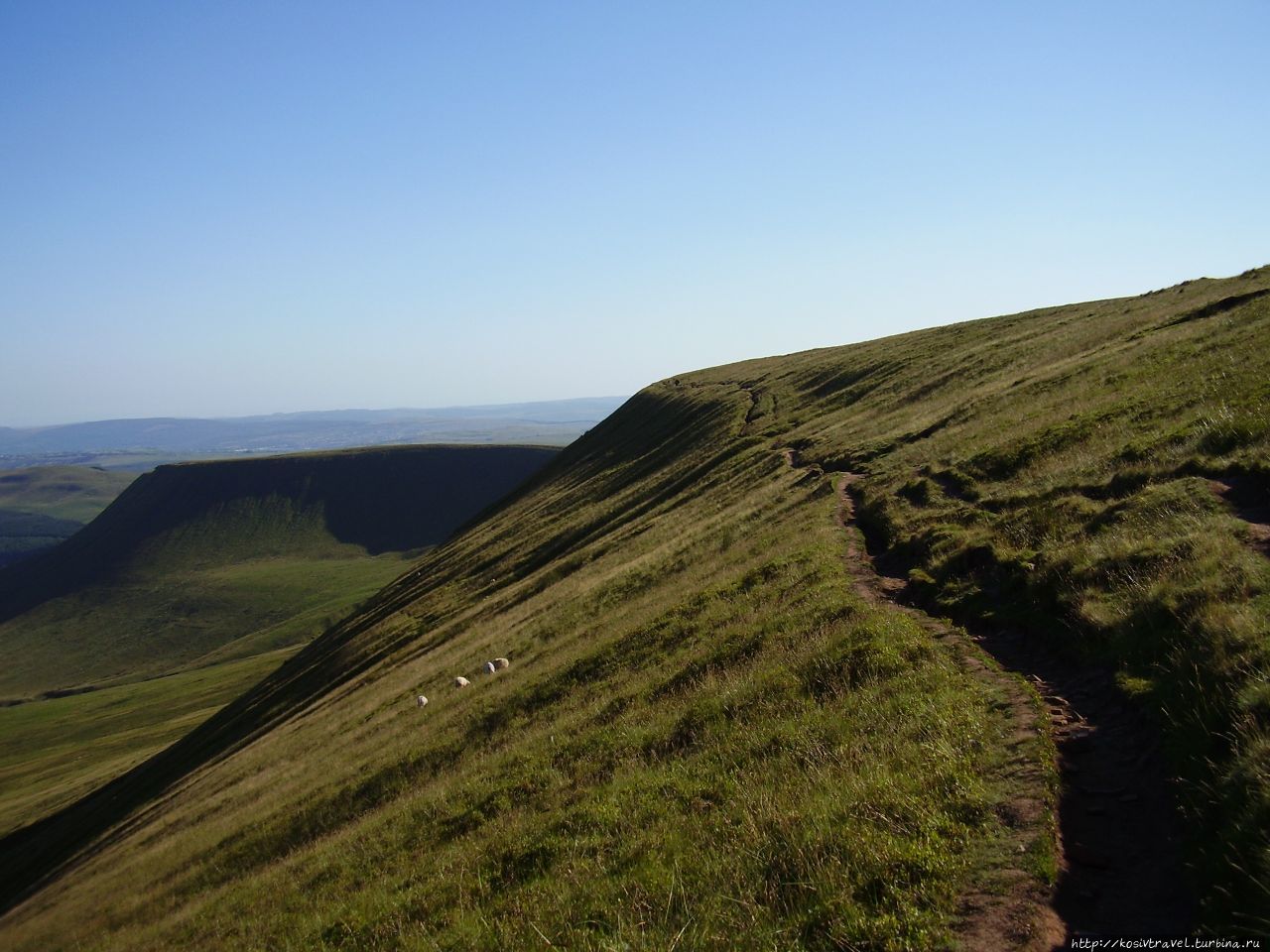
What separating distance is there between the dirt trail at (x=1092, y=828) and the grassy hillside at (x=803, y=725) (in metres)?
0.13

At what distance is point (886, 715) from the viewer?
41.1 ft

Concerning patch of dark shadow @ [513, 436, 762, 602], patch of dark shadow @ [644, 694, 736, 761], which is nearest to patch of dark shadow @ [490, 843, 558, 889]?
patch of dark shadow @ [644, 694, 736, 761]

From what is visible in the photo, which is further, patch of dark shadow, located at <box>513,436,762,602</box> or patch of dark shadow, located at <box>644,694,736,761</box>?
patch of dark shadow, located at <box>513,436,762,602</box>

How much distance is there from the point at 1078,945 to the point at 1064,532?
12516 mm

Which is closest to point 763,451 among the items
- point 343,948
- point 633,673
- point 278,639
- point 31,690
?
point 633,673

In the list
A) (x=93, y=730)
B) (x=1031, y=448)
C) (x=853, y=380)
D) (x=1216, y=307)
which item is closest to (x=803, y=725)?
(x=1031, y=448)

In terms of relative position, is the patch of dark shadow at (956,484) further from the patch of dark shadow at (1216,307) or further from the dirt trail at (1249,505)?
the patch of dark shadow at (1216,307)

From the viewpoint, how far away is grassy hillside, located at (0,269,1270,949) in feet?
29.8

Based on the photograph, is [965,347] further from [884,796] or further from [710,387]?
[884,796]

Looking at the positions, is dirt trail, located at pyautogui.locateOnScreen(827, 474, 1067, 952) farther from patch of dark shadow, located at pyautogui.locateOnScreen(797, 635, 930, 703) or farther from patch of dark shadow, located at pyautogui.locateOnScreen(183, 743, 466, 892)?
patch of dark shadow, located at pyautogui.locateOnScreen(183, 743, 466, 892)

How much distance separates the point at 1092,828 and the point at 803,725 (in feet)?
16.9

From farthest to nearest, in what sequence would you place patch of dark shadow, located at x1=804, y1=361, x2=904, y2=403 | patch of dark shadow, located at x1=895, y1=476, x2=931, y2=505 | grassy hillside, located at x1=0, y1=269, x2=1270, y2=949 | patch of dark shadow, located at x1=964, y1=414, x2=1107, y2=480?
1. patch of dark shadow, located at x1=804, y1=361, x2=904, y2=403
2. patch of dark shadow, located at x1=895, y1=476, x2=931, y2=505
3. patch of dark shadow, located at x1=964, y1=414, x2=1107, y2=480
4. grassy hillside, located at x1=0, y1=269, x2=1270, y2=949

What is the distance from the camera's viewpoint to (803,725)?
13523 mm

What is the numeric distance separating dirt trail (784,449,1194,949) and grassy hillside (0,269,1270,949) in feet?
0.41
